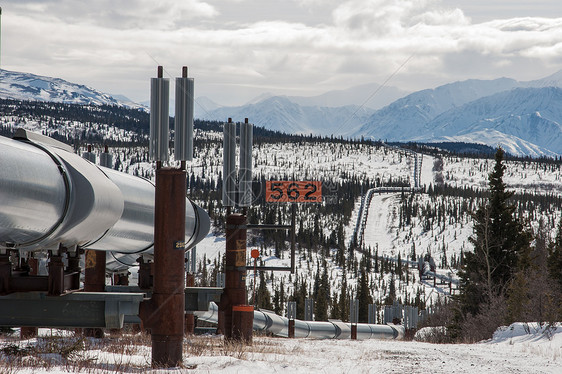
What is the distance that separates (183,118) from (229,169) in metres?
6.02

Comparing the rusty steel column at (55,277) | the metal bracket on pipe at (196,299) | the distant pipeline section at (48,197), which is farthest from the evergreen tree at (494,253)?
the rusty steel column at (55,277)

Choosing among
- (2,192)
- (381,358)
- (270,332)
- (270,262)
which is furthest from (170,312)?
(270,262)

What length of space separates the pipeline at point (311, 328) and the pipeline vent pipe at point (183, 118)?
2333 centimetres

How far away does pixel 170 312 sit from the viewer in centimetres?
1142

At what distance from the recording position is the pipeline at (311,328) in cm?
3688

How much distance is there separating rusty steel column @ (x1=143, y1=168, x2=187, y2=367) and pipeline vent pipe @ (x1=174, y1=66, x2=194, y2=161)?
1.80 ft

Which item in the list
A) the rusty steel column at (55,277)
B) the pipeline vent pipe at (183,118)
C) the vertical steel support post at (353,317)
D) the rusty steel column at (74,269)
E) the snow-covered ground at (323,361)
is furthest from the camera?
the vertical steel support post at (353,317)

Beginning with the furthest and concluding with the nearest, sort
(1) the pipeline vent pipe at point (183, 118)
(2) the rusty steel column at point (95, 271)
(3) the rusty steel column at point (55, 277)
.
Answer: (2) the rusty steel column at point (95, 271)
(1) the pipeline vent pipe at point (183, 118)
(3) the rusty steel column at point (55, 277)

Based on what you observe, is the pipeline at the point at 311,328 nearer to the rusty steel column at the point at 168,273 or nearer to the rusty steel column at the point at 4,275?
the rusty steel column at the point at 168,273

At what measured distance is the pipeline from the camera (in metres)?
36.9

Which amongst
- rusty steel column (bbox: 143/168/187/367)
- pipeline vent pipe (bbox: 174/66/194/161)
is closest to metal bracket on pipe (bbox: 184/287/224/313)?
rusty steel column (bbox: 143/168/187/367)

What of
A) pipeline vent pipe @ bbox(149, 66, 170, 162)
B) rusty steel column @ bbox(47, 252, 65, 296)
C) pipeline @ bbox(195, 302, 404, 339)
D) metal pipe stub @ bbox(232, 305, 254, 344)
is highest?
pipeline vent pipe @ bbox(149, 66, 170, 162)

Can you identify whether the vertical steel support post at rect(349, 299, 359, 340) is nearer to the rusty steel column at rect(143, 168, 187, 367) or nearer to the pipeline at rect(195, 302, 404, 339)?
the pipeline at rect(195, 302, 404, 339)

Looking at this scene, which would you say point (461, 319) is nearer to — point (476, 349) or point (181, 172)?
point (476, 349)
